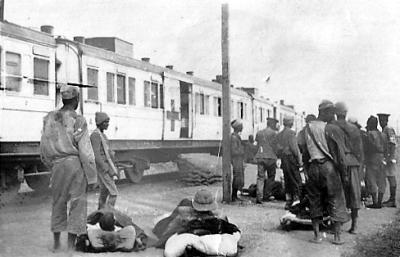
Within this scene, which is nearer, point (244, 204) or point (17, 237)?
point (17, 237)

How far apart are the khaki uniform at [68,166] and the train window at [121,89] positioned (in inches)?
282

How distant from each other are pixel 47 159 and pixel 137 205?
4.20m

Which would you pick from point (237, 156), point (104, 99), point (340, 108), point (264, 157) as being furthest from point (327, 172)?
point (104, 99)

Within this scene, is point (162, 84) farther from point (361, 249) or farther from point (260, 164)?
point (361, 249)

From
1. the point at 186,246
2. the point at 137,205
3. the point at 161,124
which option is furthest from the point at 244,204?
the point at 161,124

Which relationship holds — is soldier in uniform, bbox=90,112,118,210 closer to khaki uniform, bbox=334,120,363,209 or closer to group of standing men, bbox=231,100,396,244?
group of standing men, bbox=231,100,396,244

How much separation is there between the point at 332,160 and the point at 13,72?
613cm

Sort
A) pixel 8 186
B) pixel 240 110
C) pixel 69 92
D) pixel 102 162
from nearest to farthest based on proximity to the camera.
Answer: pixel 69 92, pixel 102 162, pixel 8 186, pixel 240 110

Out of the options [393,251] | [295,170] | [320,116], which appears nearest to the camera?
[393,251]

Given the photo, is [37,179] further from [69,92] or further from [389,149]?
[389,149]

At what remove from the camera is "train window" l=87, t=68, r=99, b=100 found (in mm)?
11344

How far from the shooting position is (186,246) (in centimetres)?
527

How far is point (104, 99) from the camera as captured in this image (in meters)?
11.9

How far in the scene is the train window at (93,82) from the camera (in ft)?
37.2
